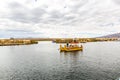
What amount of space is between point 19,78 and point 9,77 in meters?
3.40

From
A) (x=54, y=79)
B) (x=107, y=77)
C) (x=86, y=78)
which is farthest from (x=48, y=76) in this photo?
(x=107, y=77)

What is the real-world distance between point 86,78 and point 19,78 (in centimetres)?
1896

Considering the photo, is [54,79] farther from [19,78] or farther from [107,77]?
[107,77]

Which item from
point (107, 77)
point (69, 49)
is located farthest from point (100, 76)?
point (69, 49)

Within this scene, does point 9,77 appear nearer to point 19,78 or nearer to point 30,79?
point 19,78

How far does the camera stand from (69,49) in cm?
11638

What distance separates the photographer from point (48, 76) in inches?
1656

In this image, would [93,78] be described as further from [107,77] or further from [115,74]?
[115,74]

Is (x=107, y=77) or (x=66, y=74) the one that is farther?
(x=66, y=74)

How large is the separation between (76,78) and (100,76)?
7.07 m

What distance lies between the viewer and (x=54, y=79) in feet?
129

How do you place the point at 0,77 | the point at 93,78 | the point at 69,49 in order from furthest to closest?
the point at 69,49 < the point at 0,77 < the point at 93,78

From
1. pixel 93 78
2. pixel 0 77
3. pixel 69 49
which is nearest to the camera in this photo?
pixel 93 78

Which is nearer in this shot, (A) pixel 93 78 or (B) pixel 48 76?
(A) pixel 93 78
